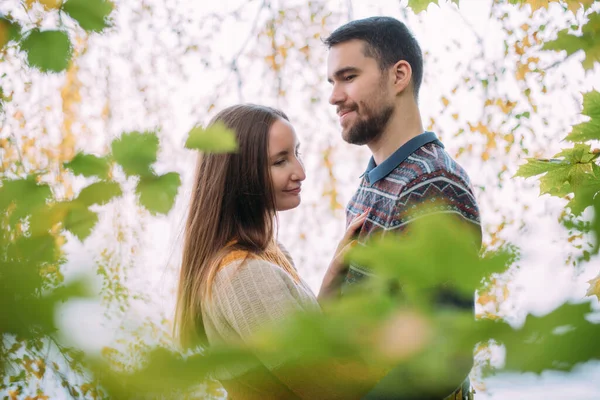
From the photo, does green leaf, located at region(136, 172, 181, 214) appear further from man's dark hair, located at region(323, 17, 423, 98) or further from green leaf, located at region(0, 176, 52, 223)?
man's dark hair, located at region(323, 17, 423, 98)

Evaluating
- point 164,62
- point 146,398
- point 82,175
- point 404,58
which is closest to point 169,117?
point 164,62

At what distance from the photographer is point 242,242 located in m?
1.21

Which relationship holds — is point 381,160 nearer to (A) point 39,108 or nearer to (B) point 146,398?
(B) point 146,398

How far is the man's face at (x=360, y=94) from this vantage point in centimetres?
160

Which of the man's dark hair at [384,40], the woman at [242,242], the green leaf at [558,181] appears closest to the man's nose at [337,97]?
the man's dark hair at [384,40]

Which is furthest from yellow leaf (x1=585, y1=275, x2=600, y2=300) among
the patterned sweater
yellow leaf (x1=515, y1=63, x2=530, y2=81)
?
yellow leaf (x1=515, y1=63, x2=530, y2=81)

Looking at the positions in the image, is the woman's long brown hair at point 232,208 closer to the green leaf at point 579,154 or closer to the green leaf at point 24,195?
the green leaf at point 579,154

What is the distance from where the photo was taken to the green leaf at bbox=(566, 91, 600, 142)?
1.82ft

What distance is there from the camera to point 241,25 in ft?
10.5

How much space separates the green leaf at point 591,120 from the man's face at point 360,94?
1.01 m

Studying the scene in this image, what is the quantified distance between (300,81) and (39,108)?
1364 mm

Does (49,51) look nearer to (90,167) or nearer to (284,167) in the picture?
(90,167)

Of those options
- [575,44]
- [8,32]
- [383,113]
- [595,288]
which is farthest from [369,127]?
[8,32]

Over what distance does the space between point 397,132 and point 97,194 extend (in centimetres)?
129
